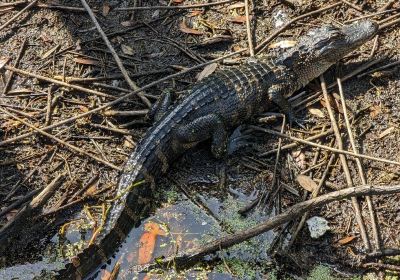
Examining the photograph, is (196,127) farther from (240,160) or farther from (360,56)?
(360,56)

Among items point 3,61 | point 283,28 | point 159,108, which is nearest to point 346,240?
point 159,108

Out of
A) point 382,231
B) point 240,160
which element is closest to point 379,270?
point 382,231

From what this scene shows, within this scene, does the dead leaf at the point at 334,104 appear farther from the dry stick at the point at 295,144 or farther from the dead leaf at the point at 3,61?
the dead leaf at the point at 3,61

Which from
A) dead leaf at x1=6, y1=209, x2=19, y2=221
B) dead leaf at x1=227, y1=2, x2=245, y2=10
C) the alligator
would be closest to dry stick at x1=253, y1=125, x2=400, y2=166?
the alligator

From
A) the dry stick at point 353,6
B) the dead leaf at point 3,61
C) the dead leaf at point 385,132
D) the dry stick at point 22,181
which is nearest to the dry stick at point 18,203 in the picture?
the dry stick at point 22,181

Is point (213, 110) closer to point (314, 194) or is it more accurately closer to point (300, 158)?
point (300, 158)

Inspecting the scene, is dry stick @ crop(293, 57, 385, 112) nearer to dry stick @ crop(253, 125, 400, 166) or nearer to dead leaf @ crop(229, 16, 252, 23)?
dry stick @ crop(253, 125, 400, 166)
